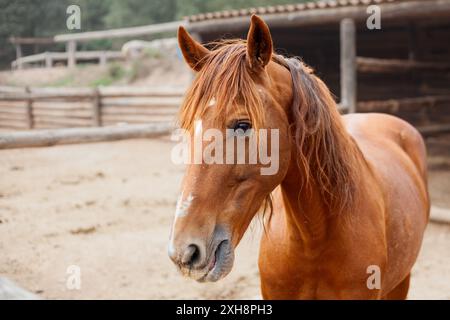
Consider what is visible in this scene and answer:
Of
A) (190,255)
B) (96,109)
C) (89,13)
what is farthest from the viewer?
(96,109)

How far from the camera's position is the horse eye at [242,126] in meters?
1.55

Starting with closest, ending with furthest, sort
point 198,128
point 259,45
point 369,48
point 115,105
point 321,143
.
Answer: point 198,128, point 259,45, point 321,143, point 369,48, point 115,105

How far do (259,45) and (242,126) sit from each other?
0.31 m

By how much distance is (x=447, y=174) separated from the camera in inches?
307

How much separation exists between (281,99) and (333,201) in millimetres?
501

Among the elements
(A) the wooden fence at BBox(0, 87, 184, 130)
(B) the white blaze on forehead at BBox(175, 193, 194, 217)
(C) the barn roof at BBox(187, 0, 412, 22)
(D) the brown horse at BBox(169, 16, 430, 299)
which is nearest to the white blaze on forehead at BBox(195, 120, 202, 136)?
(D) the brown horse at BBox(169, 16, 430, 299)

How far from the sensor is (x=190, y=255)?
1.41 m

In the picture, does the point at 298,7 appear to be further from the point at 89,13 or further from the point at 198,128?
the point at 198,128

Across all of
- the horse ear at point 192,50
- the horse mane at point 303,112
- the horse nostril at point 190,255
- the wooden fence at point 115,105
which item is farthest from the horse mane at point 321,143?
the wooden fence at point 115,105

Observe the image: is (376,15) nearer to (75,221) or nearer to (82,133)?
(82,133)

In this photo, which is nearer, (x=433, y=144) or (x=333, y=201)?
(x=333, y=201)

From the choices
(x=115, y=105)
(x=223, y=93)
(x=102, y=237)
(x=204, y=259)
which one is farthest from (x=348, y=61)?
(x=115, y=105)
